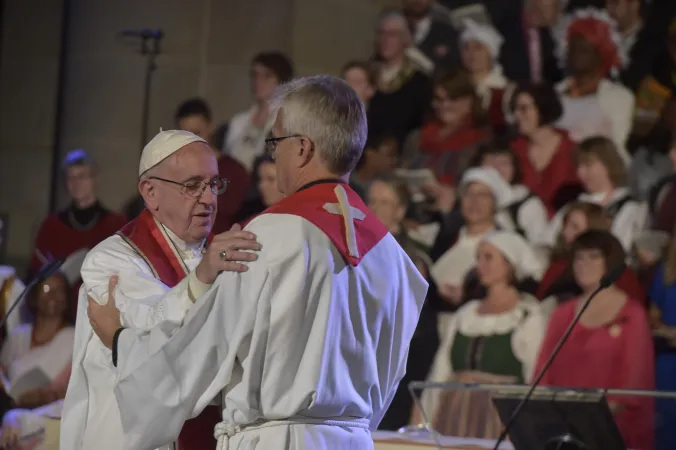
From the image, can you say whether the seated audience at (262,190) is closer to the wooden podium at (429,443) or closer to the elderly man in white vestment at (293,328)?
the wooden podium at (429,443)

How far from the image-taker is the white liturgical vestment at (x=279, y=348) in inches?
99.3

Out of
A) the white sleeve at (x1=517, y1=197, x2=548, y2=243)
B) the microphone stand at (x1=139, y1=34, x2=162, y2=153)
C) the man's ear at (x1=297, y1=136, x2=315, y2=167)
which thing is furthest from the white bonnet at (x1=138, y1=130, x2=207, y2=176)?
the microphone stand at (x1=139, y1=34, x2=162, y2=153)

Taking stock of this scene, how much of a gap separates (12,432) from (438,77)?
12.5ft

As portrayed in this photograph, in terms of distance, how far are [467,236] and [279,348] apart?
4279mm

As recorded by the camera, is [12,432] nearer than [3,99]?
Yes

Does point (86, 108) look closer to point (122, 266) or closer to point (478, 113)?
point (478, 113)

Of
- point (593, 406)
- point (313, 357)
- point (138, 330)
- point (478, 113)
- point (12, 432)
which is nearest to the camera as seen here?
point (313, 357)

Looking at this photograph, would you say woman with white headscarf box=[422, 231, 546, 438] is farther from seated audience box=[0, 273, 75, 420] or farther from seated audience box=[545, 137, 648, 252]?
seated audience box=[0, 273, 75, 420]

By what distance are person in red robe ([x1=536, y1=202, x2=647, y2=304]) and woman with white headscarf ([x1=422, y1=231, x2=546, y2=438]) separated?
0.10m

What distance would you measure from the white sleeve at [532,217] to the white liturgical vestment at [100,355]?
3.59 m

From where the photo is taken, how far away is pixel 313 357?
2549 mm

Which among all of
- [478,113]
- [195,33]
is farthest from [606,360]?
[195,33]

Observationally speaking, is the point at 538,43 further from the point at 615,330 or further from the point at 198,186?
the point at 198,186

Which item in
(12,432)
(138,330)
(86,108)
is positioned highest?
(86,108)
